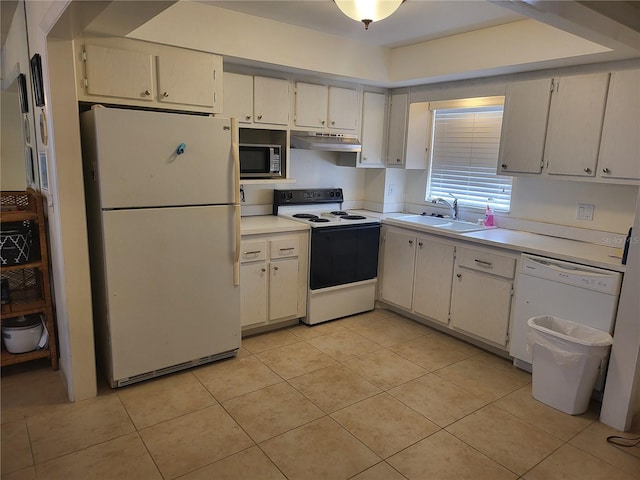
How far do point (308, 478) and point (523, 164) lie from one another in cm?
260

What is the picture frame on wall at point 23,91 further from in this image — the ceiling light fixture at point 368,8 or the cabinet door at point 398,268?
the cabinet door at point 398,268

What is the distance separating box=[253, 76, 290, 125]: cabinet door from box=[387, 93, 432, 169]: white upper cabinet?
47.1 inches

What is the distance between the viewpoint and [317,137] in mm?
3713

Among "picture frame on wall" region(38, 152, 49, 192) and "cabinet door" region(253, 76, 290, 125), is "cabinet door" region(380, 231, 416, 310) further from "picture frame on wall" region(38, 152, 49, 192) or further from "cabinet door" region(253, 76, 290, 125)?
"picture frame on wall" region(38, 152, 49, 192)

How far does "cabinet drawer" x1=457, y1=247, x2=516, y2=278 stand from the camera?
3059 mm

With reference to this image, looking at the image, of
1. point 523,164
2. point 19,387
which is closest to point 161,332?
point 19,387

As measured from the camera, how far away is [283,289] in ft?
11.5

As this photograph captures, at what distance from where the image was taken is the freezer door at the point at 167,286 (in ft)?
8.27

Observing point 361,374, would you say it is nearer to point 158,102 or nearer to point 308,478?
point 308,478

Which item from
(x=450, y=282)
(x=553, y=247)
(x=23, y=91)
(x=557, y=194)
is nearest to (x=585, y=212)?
(x=557, y=194)

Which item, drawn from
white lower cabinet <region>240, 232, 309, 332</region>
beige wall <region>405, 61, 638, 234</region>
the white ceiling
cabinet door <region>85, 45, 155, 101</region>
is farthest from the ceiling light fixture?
white lower cabinet <region>240, 232, 309, 332</region>

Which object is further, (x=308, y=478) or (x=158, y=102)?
(x=158, y=102)

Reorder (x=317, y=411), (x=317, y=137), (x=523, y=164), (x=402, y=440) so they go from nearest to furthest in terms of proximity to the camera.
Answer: (x=402, y=440)
(x=317, y=411)
(x=523, y=164)
(x=317, y=137)

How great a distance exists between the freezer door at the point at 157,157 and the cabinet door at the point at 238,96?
1.99 feet
